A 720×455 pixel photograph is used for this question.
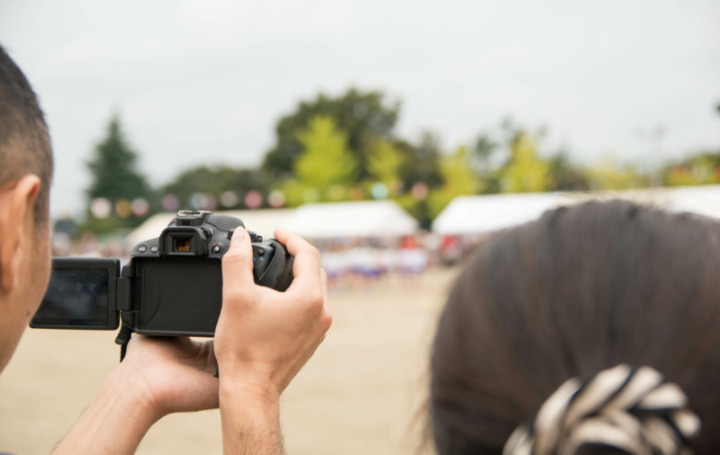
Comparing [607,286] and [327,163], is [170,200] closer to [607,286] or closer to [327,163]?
[327,163]

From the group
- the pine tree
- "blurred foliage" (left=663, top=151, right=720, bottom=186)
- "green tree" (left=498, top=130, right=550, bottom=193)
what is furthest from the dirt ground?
the pine tree

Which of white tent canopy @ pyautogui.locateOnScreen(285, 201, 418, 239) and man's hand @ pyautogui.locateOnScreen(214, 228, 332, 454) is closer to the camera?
man's hand @ pyautogui.locateOnScreen(214, 228, 332, 454)

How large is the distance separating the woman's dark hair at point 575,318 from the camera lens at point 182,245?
816 mm

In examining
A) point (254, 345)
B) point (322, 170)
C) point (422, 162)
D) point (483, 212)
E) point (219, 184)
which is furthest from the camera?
point (219, 184)

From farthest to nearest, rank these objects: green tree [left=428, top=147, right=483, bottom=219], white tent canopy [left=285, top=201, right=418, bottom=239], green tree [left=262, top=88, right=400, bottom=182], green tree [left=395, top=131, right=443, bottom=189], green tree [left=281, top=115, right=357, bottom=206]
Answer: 1. green tree [left=262, top=88, right=400, bottom=182]
2. green tree [left=395, top=131, right=443, bottom=189]
3. green tree [left=281, top=115, right=357, bottom=206]
4. green tree [left=428, top=147, right=483, bottom=219]
5. white tent canopy [left=285, top=201, right=418, bottom=239]

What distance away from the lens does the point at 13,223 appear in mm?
956

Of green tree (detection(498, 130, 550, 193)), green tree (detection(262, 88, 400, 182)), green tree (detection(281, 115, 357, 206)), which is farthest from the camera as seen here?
green tree (detection(262, 88, 400, 182))

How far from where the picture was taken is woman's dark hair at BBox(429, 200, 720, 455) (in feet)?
2.24

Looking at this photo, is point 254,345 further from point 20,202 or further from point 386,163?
point 386,163

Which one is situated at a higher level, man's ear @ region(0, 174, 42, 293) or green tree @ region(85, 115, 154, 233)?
man's ear @ region(0, 174, 42, 293)

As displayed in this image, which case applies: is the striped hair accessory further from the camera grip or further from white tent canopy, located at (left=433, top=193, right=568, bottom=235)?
white tent canopy, located at (left=433, top=193, right=568, bottom=235)

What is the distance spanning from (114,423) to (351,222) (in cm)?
2726

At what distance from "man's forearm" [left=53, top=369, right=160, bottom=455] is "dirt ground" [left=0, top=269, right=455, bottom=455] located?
67cm

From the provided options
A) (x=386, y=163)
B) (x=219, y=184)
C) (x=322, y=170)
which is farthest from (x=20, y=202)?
(x=219, y=184)
